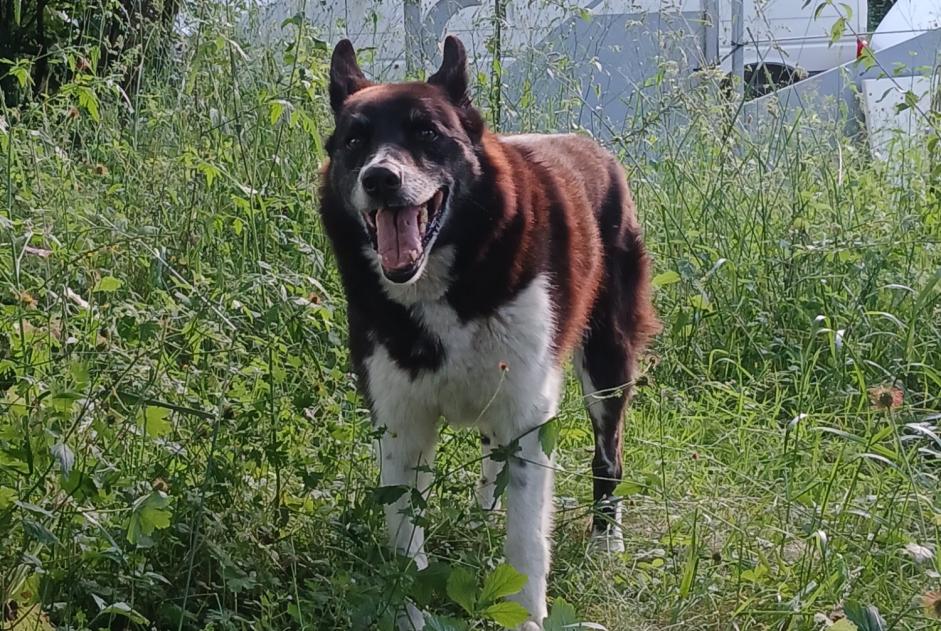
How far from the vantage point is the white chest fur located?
2766 millimetres

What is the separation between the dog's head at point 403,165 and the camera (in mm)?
2627

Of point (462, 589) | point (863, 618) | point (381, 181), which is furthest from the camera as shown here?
point (381, 181)

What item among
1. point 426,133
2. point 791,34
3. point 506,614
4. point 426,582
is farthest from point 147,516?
point 791,34

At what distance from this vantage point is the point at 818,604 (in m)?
2.42

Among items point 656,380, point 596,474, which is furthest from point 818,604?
point 656,380

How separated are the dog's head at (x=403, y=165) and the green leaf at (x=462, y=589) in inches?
33.3

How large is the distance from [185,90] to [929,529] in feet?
10.8

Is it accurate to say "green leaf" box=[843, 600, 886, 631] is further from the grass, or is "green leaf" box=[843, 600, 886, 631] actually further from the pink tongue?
the pink tongue

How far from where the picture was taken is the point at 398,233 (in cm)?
270

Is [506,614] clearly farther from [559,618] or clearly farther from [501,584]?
[559,618]

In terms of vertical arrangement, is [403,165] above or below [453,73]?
below

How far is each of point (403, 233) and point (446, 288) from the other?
203mm

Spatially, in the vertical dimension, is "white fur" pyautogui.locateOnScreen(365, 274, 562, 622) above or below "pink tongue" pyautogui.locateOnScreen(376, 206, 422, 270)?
below

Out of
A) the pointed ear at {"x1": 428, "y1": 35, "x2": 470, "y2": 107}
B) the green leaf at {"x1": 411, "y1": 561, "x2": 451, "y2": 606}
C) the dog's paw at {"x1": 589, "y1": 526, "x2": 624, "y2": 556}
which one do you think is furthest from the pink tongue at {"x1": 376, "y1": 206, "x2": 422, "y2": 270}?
the dog's paw at {"x1": 589, "y1": 526, "x2": 624, "y2": 556}
